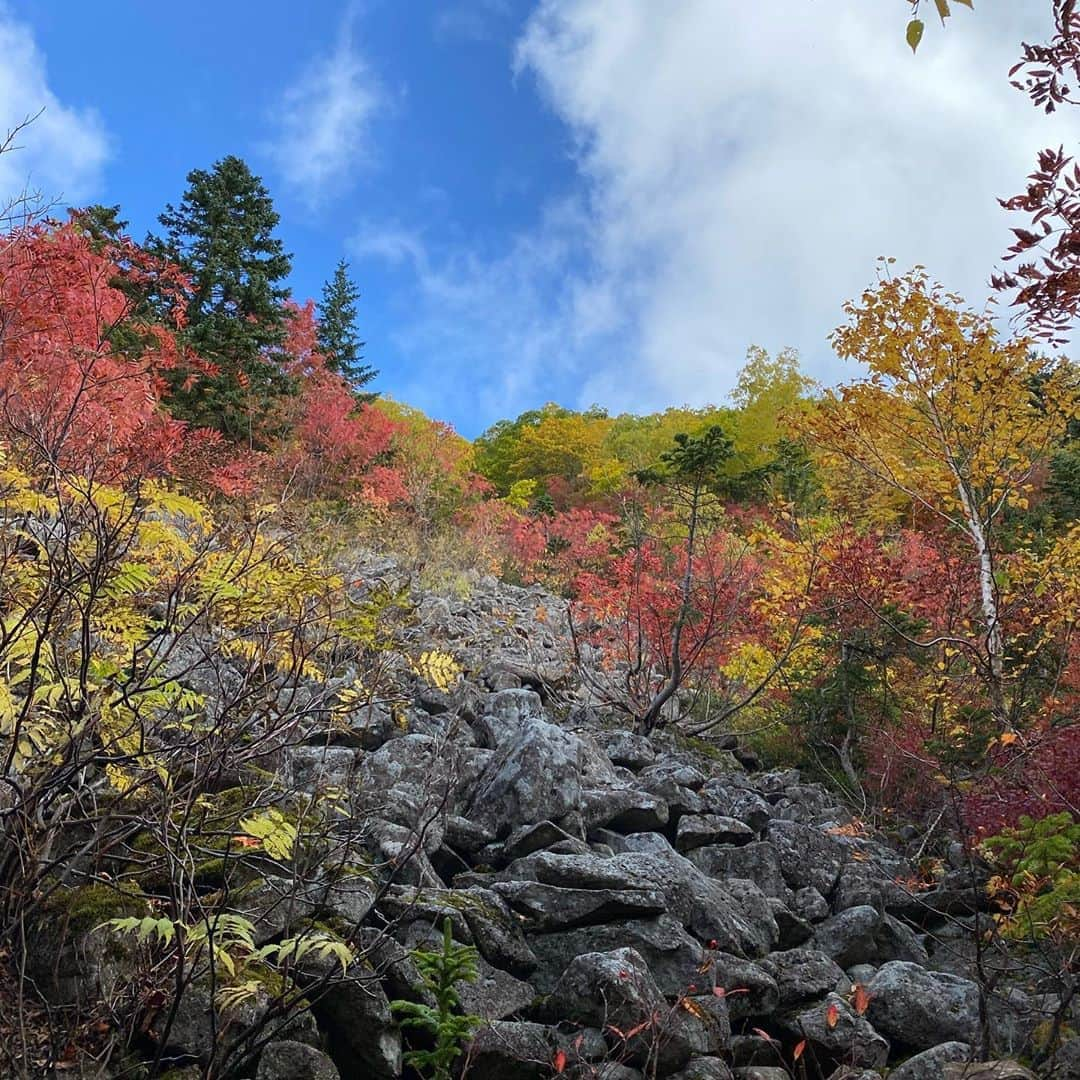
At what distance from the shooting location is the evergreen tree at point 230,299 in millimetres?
15672

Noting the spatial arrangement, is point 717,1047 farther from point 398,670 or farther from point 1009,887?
point 398,670

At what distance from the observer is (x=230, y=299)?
16.9 meters

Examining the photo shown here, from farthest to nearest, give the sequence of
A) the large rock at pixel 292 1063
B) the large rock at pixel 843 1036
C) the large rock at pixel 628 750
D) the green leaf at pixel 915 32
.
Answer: the large rock at pixel 628 750, the large rock at pixel 843 1036, the large rock at pixel 292 1063, the green leaf at pixel 915 32

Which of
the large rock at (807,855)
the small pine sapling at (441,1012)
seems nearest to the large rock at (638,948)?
the small pine sapling at (441,1012)

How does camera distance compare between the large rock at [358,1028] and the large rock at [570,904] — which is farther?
the large rock at [570,904]

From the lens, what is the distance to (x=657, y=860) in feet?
13.5

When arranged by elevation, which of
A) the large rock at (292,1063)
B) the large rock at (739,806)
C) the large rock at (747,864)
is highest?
the large rock at (739,806)

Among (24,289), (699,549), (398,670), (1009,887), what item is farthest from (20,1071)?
(699,549)

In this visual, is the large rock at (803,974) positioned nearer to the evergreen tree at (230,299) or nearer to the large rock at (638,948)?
the large rock at (638,948)

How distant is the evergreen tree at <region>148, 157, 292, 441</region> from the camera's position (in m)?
15.7

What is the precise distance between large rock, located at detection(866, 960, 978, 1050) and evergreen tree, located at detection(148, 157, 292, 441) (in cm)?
1478

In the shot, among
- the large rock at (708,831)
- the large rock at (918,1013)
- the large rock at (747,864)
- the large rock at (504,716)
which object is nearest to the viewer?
the large rock at (918,1013)

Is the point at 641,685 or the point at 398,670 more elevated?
the point at 641,685

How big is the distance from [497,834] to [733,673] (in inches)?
232
